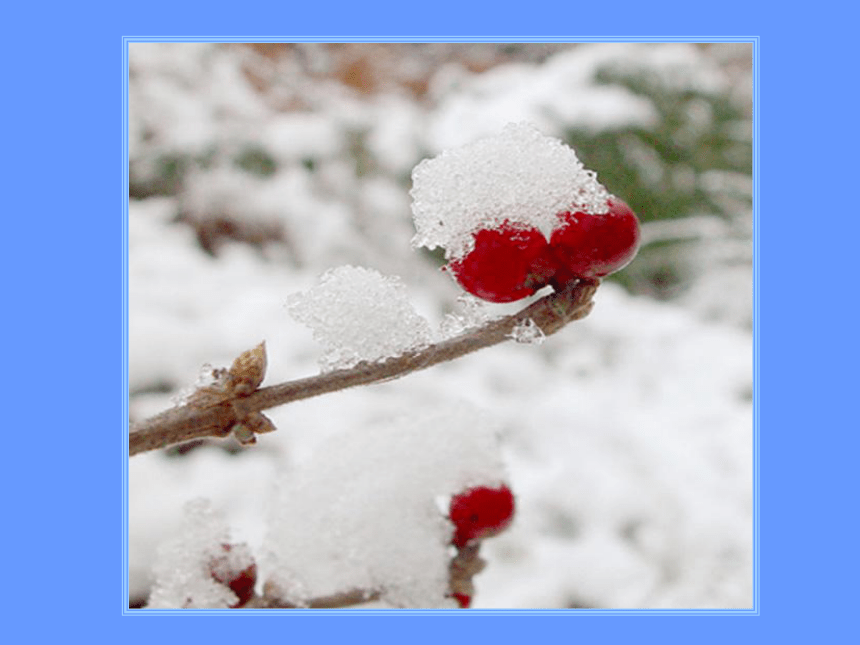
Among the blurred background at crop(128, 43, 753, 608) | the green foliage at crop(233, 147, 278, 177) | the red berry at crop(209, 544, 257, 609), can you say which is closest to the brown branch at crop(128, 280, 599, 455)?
the red berry at crop(209, 544, 257, 609)

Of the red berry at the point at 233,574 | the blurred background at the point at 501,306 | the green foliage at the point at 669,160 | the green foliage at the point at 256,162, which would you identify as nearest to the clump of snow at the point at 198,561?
the red berry at the point at 233,574

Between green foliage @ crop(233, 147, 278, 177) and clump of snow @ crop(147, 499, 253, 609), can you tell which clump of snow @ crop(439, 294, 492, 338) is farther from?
green foliage @ crop(233, 147, 278, 177)

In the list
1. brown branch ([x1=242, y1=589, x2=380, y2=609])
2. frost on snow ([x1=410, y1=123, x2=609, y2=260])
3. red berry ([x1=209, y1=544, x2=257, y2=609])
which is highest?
frost on snow ([x1=410, y1=123, x2=609, y2=260])

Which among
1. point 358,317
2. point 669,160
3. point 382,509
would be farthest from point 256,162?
point 358,317

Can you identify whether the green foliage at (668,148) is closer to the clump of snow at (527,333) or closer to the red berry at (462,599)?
the red berry at (462,599)

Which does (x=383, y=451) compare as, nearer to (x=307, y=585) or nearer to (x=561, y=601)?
(x=307, y=585)

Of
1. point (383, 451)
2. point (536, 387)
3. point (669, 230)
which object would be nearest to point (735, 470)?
point (536, 387)
